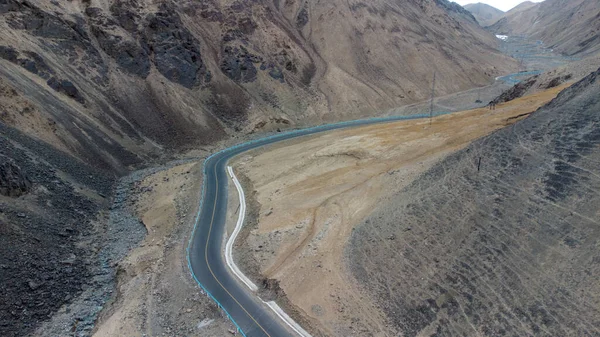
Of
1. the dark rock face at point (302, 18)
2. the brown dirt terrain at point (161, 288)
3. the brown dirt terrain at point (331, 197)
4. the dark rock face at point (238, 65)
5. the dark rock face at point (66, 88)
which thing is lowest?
the brown dirt terrain at point (161, 288)

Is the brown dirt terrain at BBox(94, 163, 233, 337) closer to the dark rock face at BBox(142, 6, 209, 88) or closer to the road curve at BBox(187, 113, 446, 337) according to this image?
the road curve at BBox(187, 113, 446, 337)

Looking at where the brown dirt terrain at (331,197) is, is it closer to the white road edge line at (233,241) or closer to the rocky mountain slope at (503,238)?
the white road edge line at (233,241)

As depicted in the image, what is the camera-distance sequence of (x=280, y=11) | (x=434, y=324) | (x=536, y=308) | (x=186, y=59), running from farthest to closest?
(x=280, y=11) < (x=186, y=59) < (x=434, y=324) < (x=536, y=308)

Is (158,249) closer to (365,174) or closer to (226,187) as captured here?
(226,187)

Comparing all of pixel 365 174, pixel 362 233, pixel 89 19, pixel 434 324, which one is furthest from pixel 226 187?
pixel 89 19

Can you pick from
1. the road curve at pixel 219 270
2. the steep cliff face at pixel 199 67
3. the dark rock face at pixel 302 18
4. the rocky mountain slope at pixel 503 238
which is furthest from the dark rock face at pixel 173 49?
the rocky mountain slope at pixel 503 238

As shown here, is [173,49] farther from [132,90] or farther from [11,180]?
[11,180]
